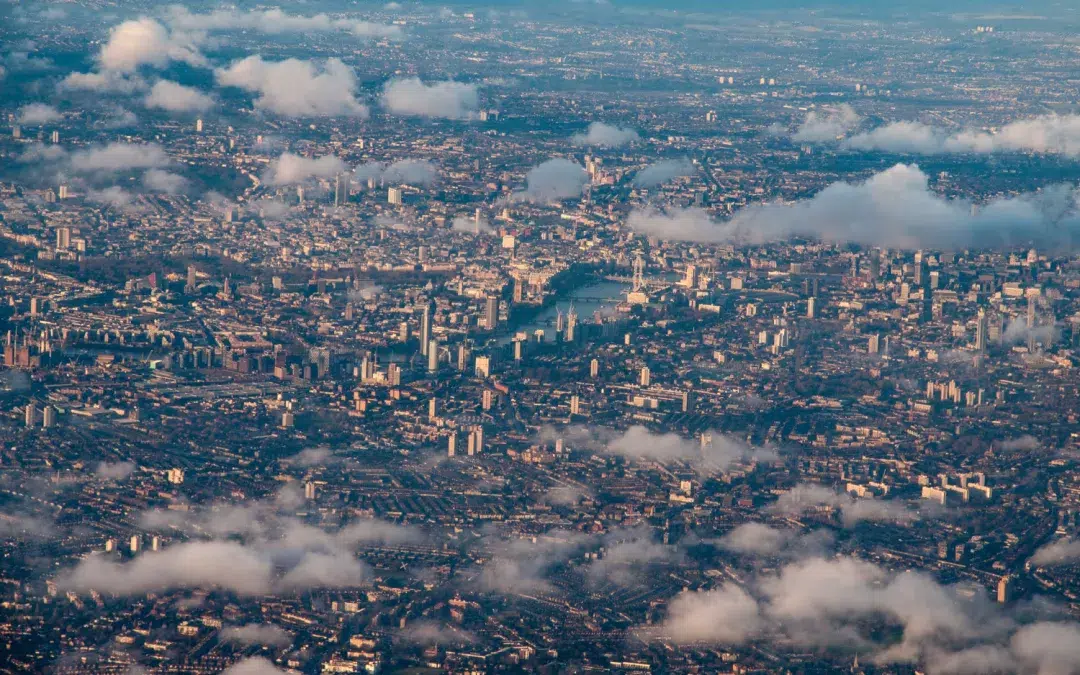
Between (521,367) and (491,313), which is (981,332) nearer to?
(491,313)

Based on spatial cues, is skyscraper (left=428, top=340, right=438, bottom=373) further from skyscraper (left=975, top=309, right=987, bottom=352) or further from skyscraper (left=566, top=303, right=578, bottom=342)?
skyscraper (left=975, top=309, right=987, bottom=352)

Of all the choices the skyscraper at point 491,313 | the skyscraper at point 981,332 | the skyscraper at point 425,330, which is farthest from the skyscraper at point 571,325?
the skyscraper at point 981,332

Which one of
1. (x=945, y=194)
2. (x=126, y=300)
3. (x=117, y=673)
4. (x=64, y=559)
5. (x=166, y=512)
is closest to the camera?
(x=117, y=673)

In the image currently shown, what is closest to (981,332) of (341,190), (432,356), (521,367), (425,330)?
(521,367)

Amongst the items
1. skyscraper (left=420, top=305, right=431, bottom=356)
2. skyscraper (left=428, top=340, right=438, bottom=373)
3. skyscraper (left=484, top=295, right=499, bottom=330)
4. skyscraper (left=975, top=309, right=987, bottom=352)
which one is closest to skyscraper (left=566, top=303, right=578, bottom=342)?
skyscraper (left=484, top=295, right=499, bottom=330)

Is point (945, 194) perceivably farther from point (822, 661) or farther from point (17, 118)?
point (822, 661)

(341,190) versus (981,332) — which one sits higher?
(981,332)

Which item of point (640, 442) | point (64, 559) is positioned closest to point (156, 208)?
point (640, 442)

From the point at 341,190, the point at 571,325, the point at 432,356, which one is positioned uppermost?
the point at 432,356
